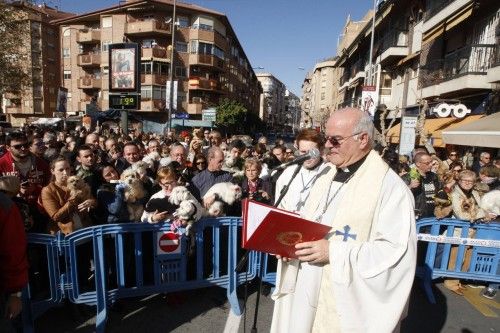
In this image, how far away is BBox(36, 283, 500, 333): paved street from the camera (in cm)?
359

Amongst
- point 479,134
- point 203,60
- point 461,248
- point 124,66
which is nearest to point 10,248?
point 461,248

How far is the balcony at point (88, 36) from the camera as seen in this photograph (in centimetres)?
4053

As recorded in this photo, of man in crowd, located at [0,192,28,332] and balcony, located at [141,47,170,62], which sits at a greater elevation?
balcony, located at [141,47,170,62]

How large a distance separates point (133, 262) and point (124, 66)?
37.9ft

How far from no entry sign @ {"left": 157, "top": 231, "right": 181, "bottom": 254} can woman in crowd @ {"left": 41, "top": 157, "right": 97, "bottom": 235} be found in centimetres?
86

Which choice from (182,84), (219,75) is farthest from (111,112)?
(219,75)

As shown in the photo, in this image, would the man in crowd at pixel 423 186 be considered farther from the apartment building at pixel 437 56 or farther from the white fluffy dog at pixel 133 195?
the apartment building at pixel 437 56

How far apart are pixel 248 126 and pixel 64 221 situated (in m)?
42.4

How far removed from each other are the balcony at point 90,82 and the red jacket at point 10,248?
43.6 m

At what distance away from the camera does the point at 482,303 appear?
4.29 m

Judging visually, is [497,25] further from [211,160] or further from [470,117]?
[211,160]

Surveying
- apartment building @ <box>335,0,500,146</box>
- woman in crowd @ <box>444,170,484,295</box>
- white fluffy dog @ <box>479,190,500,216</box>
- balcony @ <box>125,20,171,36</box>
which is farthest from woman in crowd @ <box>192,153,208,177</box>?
balcony @ <box>125,20,171,36</box>

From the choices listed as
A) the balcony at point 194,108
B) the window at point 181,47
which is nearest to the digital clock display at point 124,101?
the balcony at point 194,108

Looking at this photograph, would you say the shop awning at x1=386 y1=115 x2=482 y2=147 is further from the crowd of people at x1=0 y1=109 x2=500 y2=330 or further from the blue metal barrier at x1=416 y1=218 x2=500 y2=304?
the blue metal barrier at x1=416 y1=218 x2=500 y2=304
